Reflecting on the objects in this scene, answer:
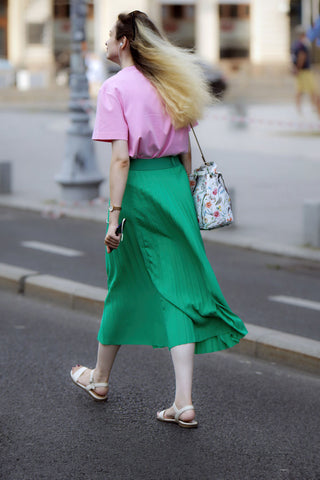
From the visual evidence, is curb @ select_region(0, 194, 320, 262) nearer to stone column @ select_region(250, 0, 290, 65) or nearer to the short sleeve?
the short sleeve

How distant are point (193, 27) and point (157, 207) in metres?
51.3

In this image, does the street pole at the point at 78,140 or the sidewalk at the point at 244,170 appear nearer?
the sidewalk at the point at 244,170

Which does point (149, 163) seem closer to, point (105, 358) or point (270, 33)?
point (105, 358)

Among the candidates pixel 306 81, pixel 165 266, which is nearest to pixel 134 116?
pixel 165 266

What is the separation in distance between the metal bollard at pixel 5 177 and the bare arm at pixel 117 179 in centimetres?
780

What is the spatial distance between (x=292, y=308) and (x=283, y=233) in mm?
2739

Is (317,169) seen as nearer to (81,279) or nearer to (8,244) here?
(8,244)

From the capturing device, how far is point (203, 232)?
9031 millimetres

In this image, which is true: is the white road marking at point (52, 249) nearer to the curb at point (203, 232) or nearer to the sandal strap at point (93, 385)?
the curb at point (203, 232)

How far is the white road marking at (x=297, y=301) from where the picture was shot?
6.27m

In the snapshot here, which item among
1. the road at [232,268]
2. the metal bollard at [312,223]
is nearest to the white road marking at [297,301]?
the road at [232,268]

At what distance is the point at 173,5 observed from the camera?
52406mm

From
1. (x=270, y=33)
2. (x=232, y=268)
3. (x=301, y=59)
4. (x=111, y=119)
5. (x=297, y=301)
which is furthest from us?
(x=270, y=33)

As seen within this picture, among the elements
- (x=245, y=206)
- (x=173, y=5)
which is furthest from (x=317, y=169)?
(x=173, y=5)
